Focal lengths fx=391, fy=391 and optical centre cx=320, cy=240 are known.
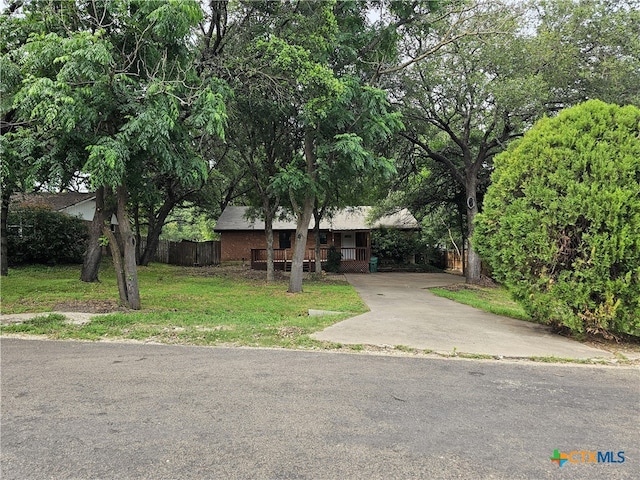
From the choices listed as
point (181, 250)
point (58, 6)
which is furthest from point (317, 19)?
point (181, 250)

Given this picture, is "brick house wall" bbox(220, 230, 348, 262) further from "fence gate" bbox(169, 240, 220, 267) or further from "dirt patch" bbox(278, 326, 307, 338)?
"dirt patch" bbox(278, 326, 307, 338)

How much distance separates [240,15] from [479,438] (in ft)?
43.1

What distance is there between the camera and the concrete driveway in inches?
247

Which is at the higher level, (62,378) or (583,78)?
(583,78)

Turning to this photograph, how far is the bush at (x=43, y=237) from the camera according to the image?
711 inches

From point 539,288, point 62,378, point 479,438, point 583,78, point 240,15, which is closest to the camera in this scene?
point 479,438

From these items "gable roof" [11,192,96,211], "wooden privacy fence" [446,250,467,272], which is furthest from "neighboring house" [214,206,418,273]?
"gable roof" [11,192,96,211]

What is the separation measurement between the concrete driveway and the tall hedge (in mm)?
637

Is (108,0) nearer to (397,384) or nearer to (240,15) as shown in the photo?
(240,15)

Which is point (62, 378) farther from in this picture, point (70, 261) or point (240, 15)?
point (70, 261)

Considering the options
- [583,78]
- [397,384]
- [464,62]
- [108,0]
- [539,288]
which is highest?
[464,62]

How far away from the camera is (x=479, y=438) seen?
3098mm

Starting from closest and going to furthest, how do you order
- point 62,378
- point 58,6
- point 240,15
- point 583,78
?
point 62,378, point 58,6, point 240,15, point 583,78

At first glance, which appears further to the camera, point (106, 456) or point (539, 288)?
point (539, 288)
